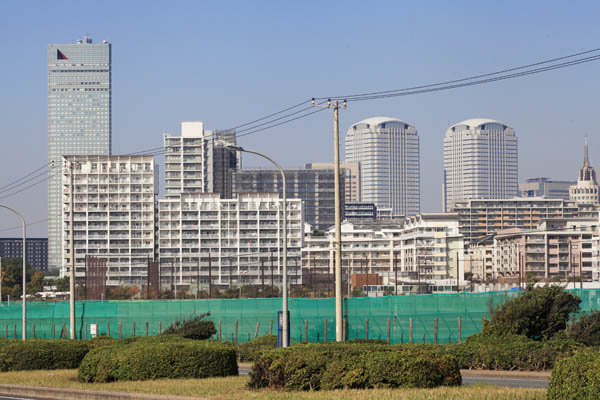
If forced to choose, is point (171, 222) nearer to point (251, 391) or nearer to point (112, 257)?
Result: point (112, 257)

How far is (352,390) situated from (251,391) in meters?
2.72

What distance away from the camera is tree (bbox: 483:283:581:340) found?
34.4 m

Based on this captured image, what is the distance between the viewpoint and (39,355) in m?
31.3

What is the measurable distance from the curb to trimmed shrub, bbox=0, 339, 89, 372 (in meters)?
4.78

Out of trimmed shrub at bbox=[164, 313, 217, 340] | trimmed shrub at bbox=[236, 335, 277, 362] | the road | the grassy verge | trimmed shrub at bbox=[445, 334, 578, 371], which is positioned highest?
the grassy verge

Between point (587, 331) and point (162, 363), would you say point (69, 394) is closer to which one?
point (162, 363)

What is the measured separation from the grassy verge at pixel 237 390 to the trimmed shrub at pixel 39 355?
2786mm

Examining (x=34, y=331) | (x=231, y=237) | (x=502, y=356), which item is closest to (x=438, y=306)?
(x=502, y=356)

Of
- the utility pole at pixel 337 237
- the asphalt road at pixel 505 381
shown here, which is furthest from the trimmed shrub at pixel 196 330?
the asphalt road at pixel 505 381

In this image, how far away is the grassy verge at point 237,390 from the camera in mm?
18125

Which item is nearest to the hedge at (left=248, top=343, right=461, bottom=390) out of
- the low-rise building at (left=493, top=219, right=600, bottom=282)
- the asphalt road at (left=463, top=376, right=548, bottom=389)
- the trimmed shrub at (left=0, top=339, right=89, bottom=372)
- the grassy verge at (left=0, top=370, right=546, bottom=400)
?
the grassy verge at (left=0, top=370, right=546, bottom=400)

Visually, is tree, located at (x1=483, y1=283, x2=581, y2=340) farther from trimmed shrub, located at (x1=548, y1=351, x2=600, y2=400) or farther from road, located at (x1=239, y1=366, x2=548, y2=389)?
trimmed shrub, located at (x1=548, y1=351, x2=600, y2=400)

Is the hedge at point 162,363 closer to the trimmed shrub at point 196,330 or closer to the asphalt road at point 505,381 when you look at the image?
the asphalt road at point 505,381

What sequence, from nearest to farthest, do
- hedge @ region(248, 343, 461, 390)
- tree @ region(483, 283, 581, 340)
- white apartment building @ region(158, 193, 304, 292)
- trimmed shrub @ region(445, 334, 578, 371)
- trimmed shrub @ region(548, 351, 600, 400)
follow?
trimmed shrub @ region(548, 351, 600, 400), hedge @ region(248, 343, 461, 390), trimmed shrub @ region(445, 334, 578, 371), tree @ region(483, 283, 581, 340), white apartment building @ region(158, 193, 304, 292)
